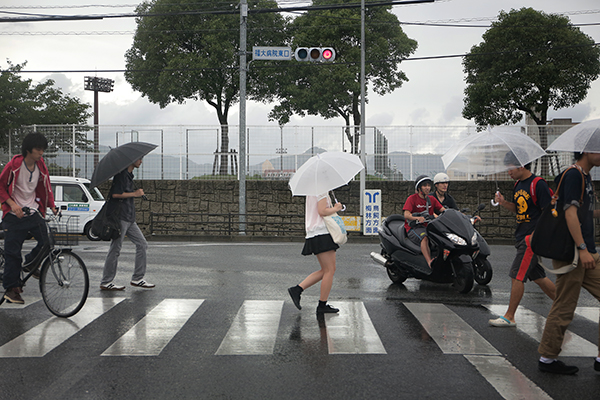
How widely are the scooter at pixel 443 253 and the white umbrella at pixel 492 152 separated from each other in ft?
2.31

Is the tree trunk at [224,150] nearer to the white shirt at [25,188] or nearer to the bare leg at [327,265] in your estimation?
the white shirt at [25,188]

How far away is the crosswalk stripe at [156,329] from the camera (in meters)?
4.96

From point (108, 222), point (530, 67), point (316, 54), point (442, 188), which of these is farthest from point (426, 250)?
point (530, 67)

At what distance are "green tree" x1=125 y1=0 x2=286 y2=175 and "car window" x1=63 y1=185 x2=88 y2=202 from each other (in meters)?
15.3

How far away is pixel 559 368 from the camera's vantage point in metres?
4.34

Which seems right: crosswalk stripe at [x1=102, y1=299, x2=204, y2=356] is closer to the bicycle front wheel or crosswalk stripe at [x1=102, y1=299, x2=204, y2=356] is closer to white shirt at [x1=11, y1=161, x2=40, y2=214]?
the bicycle front wheel

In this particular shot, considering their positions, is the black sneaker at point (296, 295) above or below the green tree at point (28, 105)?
below

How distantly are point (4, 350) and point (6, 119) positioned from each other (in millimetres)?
32331

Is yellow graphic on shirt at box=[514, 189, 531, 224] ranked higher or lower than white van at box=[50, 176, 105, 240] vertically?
higher

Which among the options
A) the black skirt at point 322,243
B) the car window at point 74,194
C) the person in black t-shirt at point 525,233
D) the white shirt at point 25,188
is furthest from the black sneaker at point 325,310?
the car window at point 74,194

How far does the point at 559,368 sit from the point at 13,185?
5.96 m

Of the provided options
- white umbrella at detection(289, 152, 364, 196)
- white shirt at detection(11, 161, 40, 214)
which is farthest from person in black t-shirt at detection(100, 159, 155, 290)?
white umbrella at detection(289, 152, 364, 196)

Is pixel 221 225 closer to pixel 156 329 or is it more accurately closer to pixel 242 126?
pixel 242 126

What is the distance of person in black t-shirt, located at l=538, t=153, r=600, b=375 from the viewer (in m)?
4.27
